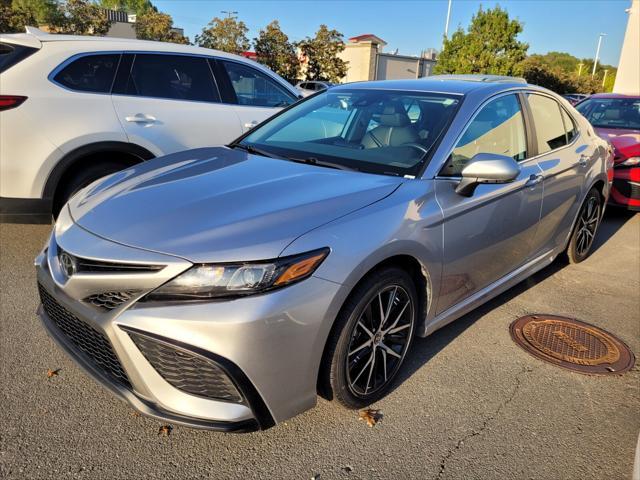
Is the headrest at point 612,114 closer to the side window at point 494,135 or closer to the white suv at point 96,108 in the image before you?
the side window at point 494,135

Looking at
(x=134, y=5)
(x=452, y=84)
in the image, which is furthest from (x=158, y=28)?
(x=134, y=5)

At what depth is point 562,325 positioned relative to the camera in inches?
147

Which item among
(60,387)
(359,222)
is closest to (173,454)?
(60,387)

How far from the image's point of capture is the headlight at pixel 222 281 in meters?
1.96

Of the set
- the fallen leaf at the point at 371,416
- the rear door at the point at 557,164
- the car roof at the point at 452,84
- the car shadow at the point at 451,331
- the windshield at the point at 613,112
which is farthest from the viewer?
the windshield at the point at 613,112

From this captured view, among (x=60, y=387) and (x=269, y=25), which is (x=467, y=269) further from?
(x=269, y=25)

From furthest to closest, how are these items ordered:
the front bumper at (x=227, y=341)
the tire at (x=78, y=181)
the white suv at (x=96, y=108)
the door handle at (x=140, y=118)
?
the door handle at (x=140, y=118)
the tire at (x=78, y=181)
the white suv at (x=96, y=108)
the front bumper at (x=227, y=341)

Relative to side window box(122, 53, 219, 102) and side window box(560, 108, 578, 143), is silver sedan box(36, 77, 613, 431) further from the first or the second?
side window box(122, 53, 219, 102)

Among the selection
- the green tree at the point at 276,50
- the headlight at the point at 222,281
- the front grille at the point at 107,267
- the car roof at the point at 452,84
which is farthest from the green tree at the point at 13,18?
the headlight at the point at 222,281

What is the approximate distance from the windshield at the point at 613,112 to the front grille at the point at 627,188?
1.32 meters

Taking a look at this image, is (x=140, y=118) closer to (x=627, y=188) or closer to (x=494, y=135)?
(x=494, y=135)

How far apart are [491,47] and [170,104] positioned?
26.1 meters

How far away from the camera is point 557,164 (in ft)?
12.7

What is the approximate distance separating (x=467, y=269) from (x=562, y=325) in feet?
4.06
